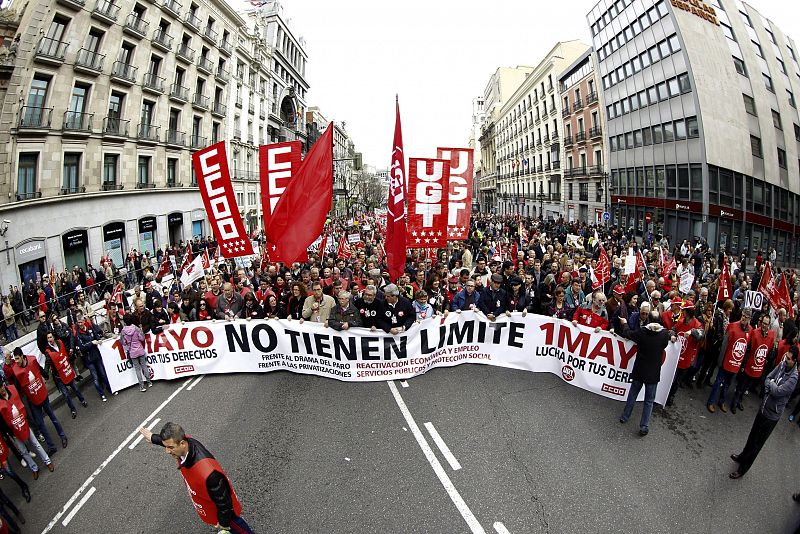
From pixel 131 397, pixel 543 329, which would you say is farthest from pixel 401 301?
pixel 131 397

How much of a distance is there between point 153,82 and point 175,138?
3924mm

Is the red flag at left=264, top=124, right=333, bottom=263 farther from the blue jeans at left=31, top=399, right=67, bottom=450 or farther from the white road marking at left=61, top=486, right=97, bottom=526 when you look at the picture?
the white road marking at left=61, top=486, right=97, bottom=526

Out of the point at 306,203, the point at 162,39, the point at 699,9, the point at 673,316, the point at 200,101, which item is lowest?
the point at 673,316

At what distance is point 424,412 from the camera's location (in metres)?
6.21

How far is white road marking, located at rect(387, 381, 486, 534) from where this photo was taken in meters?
4.12

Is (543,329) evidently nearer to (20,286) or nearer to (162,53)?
(20,286)

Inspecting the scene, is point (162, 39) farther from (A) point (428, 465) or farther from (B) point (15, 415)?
(A) point (428, 465)

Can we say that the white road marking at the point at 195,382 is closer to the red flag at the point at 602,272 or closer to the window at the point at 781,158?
the red flag at the point at 602,272

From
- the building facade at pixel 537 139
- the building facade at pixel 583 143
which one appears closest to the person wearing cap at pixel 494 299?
the building facade at pixel 583 143

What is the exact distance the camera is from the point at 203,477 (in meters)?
3.32

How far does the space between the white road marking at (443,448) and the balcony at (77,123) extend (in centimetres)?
2293

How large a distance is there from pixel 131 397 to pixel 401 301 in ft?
17.4

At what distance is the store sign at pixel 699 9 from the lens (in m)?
26.9

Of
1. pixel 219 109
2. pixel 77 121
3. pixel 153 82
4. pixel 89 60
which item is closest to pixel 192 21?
pixel 219 109
